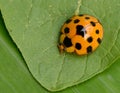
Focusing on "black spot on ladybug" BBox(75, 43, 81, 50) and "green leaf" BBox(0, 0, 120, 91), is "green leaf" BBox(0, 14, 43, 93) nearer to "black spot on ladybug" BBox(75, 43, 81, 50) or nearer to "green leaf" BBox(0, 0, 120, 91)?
"green leaf" BBox(0, 0, 120, 91)

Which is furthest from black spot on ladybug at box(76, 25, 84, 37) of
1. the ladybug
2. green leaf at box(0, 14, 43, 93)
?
green leaf at box(0, 14, 43, 93)

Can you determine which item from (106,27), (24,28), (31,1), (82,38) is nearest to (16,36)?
(24,28)

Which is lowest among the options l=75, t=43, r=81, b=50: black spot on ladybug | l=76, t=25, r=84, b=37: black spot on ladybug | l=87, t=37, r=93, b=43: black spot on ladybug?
l=75, t=43, r=81, b=50: black spot on ladybug

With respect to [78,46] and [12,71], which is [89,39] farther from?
[12,71]

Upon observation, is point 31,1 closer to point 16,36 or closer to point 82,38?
point 16,36

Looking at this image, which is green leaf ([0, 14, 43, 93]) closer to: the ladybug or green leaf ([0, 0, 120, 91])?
green leaf ([0, 0, 120, 91])

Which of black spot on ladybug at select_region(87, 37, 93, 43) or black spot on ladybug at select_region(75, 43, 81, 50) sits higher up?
black spot on ladybug at select_region(87, 37, 93, 43)

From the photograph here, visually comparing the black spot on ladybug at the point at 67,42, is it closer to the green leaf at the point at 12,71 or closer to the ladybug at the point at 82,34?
the ladybug at the point at 82,34
